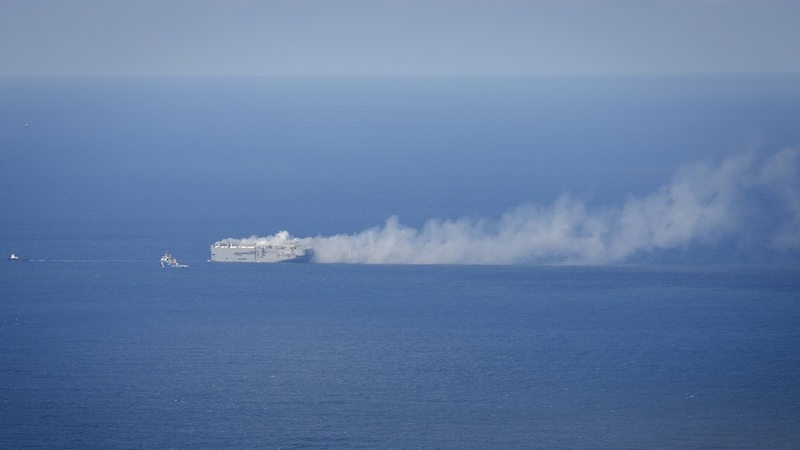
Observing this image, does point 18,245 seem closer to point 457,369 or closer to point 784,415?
point 457,369

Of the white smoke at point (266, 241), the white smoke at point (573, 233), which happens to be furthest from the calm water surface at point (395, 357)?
the white smoke at point (573, 233)

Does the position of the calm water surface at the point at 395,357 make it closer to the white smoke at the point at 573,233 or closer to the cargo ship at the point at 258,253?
the cargo ship at the point at 258,253

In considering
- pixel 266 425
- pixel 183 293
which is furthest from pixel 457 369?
pixel 183 293

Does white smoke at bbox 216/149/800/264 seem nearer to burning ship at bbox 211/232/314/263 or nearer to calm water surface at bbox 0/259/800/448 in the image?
burning ship at bbox 211/232/314/263

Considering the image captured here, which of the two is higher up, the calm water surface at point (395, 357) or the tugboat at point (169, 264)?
the tugboat at point (169, 264)

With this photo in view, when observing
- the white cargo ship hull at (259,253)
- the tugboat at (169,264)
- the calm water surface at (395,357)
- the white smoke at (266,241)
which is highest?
the white smoke at (266,241)
